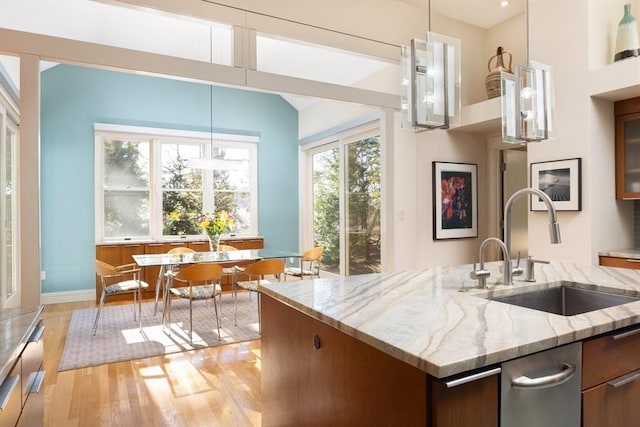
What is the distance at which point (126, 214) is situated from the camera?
240 inches

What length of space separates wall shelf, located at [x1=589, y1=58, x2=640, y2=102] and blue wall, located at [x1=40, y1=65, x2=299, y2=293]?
4932 mm

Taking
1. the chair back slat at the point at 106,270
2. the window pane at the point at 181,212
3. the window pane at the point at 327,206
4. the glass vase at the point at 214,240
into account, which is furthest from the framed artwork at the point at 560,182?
the window pane at the point at 181,212

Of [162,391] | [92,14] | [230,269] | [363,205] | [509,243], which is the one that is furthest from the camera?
[230,269]

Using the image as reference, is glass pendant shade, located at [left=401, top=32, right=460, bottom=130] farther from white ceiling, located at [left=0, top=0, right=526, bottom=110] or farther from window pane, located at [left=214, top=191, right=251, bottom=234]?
window pane, located at [left=214, top=191, right=251, bottom=234]

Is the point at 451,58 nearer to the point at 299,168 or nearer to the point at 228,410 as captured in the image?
the point at 228,410

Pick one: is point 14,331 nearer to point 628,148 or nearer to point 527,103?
point 527,103

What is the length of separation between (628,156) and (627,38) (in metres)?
1.04

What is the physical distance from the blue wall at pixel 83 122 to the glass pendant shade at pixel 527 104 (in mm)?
5308

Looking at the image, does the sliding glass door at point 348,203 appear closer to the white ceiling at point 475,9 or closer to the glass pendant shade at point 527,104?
the white ceiling at point 475,9

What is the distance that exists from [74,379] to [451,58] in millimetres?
3348

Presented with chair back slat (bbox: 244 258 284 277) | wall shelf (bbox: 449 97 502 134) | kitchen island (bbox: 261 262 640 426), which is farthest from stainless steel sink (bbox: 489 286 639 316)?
chair back slat (bbox: 244 258 284 277)

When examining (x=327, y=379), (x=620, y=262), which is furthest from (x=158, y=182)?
(x=620, y=262)

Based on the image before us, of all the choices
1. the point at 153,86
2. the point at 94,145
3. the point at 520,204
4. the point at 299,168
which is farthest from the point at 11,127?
the point at 520,204

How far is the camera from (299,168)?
24.2ft
